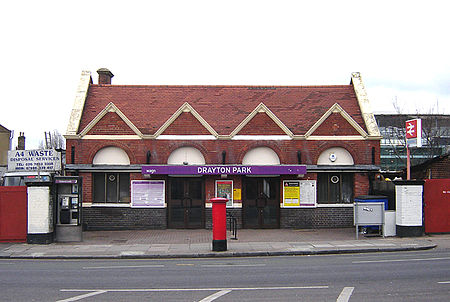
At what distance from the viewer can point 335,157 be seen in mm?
22859

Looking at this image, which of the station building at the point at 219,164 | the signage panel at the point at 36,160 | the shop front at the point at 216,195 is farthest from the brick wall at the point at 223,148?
the signage panel at the point at 36,160

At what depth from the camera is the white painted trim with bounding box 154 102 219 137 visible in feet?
74.5

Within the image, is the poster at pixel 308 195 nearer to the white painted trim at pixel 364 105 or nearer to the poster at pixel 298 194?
the poster at pixel 298 194

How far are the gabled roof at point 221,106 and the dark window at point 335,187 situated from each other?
224 cm

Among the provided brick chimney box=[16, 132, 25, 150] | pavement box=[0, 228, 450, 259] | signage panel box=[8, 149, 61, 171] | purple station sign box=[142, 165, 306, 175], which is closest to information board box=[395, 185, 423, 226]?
pavement box=[0, 228, 450, 259]

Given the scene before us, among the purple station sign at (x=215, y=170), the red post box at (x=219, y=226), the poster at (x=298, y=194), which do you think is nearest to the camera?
the red post box at (x=219, y=226)

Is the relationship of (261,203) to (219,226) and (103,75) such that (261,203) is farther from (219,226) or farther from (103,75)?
(103,75)

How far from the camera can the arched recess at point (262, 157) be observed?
22.9m

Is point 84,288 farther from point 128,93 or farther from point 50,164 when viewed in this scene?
point 128,93

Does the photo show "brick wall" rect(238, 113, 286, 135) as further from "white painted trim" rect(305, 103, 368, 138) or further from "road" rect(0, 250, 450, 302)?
"road" rect(0, 250, 450, 302)

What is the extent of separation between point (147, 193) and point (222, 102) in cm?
617

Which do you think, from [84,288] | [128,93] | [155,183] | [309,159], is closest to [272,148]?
[309,159]

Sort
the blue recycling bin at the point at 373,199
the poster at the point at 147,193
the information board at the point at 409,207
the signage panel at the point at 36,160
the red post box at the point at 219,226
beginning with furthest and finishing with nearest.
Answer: the poster at the point at 147,193
the signage panel at the point at 36,160
the blue recycling bin at the point at 373,199
the information board at the point at 409,207
the red post box at the point at 219,226

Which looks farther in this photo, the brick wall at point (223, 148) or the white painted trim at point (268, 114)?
the white painted trim at point (268, 114)
